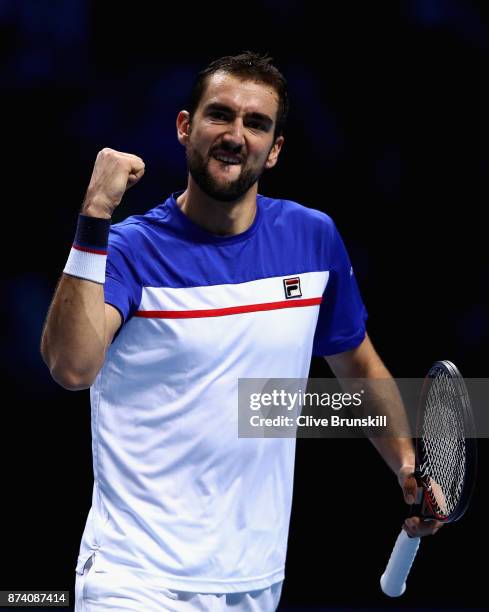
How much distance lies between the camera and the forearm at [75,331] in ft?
7.68

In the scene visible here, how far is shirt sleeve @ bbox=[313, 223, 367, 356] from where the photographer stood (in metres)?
3.01

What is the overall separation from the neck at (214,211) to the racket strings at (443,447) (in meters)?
0.63

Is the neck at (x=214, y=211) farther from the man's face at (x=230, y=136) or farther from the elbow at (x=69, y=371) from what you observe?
the elbow at (x=69, y=371)

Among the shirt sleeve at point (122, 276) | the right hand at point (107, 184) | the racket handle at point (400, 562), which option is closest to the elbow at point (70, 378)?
the shirt sleeve at point (122, 276)

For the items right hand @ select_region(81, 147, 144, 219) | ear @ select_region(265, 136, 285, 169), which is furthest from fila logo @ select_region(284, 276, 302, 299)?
right hand @ select_region(81, 147, 144, 219)

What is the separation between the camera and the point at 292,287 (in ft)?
9.35

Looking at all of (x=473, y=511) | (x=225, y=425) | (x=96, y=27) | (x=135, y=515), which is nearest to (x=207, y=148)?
(x=225, y=425)

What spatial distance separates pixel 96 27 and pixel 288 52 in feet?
2.41

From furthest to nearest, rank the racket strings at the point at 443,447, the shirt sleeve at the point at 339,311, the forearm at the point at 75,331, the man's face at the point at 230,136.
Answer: the shirt sleeve at the point at 339,311
the man's face at the point at 230,136
the racket strings at the point at 443,447
the forearm at the point at 75,331

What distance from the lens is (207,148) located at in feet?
9.00

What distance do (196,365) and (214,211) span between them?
1.32 feet

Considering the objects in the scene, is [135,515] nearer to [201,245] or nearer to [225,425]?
[225,425]

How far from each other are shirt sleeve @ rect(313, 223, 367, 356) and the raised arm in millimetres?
751

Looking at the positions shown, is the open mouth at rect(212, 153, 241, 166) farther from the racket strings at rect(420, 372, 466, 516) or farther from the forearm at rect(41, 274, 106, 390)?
the racket strings at rect(420, 372, 466, 516)
